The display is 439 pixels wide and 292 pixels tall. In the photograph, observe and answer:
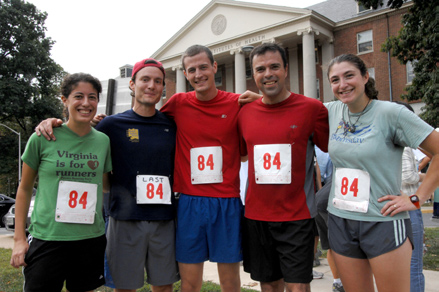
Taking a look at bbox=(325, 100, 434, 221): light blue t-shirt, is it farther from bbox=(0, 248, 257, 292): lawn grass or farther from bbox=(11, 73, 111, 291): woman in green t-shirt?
bbox=(0, 248, 257, 292): lawn grass

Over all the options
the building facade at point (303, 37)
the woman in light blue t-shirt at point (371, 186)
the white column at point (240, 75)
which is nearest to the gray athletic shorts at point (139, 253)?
the woman in light blue t-shirt at point (371, 186)

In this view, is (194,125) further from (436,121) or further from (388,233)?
(436,121)

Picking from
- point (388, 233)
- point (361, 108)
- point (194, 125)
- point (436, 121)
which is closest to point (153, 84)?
point (194, 125)

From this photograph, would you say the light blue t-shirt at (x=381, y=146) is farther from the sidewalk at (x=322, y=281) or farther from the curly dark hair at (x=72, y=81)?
the sidewalk at (x=322, y=281)

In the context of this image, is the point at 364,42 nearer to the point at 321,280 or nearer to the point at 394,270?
the point at 321,280

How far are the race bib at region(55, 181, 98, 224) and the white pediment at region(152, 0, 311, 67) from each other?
24.4 metres

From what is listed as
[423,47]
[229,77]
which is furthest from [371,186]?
[229,77]

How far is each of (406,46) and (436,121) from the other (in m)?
2.83

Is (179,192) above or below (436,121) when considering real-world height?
below

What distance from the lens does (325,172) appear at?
4.96m

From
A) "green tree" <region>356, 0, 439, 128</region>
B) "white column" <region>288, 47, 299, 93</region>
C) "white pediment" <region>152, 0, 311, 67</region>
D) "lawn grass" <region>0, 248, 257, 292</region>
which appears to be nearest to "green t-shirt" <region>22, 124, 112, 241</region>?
"lawn grass" <region>0, 248, 257, 292</region>

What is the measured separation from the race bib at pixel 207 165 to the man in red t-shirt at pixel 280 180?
0.91 feet

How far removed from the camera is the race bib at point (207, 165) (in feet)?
10.1

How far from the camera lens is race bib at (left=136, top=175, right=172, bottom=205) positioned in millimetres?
3020
